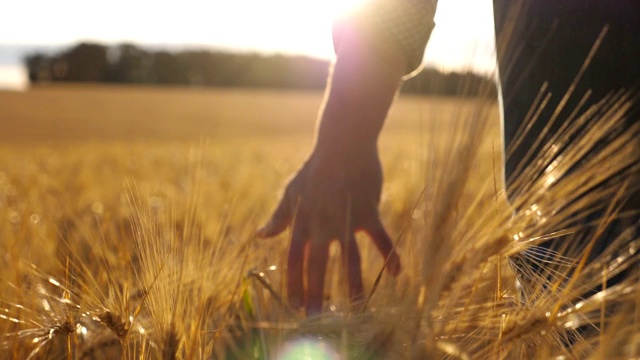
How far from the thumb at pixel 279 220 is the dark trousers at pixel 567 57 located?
29 cm

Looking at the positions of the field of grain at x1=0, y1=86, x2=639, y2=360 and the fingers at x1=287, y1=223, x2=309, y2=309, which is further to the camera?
the fingers at x1=287, y1=223, x2=309, y2=309

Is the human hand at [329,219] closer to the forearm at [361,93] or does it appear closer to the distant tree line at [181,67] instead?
the forearm at [361,93]

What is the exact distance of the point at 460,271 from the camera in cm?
63

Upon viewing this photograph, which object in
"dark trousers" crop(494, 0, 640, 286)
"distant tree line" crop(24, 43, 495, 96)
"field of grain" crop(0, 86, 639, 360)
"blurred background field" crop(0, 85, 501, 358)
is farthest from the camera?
"distant tree line" crop(24, 43, 495, 96)

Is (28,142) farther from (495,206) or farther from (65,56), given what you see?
(65,56)

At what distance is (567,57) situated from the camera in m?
1.01

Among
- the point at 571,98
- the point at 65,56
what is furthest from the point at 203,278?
the point at 65,56

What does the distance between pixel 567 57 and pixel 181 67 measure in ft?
67.4

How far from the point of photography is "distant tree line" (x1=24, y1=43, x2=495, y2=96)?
1831cm

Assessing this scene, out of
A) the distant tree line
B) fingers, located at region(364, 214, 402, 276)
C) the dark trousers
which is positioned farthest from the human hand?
the distant tree line

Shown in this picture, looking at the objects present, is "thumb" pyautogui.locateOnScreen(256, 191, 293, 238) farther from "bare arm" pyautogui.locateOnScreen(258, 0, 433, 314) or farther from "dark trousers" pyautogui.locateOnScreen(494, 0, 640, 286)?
"dark trousers" pyautogui.locateOnScreen(494, 0, 640, 286)

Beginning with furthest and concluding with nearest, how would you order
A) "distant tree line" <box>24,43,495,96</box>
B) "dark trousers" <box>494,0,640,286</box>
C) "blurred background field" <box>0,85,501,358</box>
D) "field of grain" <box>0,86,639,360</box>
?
"distant tree line" <box>24,43,495,96</box>
"dark trousers" <box>494,0,640,286</box>
"blurred background field" <box>0,85,501,358</box>
"field of grain" <box>0,86,639,360</box>

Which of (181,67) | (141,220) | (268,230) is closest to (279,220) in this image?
(268,230)

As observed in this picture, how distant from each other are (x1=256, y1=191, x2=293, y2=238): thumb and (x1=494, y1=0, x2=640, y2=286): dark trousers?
0.29m
